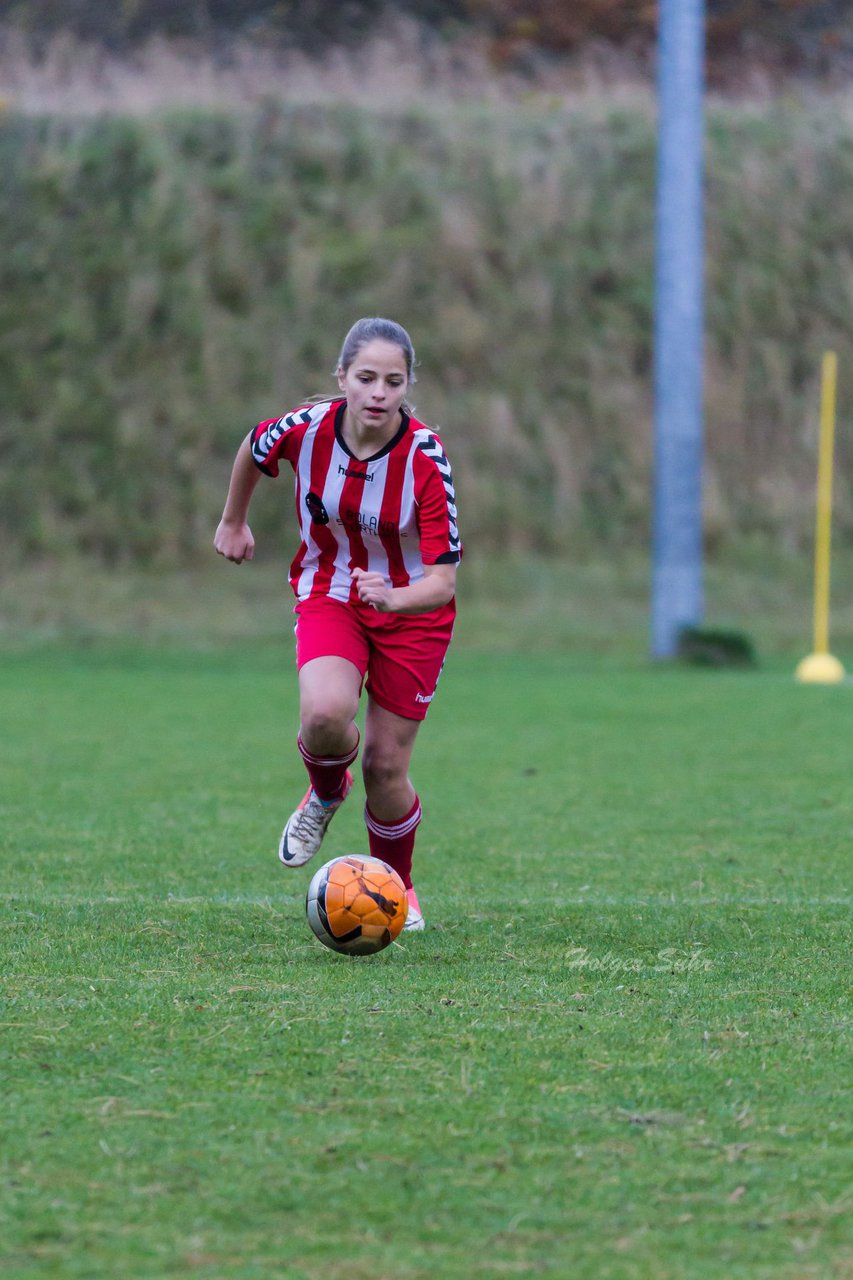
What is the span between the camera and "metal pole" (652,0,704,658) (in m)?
14.3

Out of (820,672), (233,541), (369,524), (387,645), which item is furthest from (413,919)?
(820,672)

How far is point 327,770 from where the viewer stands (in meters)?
4.96

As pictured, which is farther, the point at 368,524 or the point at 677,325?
the point at 677,325

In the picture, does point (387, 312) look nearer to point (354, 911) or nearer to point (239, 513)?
point (239, 513)

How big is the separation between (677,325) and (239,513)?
1002cm

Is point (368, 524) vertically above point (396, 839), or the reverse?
point (368, 524)

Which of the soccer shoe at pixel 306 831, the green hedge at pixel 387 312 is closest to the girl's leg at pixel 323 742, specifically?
the soccer shoe at pixel 306 831

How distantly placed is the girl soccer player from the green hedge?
1325 centimetres

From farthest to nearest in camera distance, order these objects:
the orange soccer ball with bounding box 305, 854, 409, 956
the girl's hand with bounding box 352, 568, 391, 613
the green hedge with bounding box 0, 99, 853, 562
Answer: the green hedge with bounding box 0, 99, 853, 562
the girl's hand with bounding box 352, 568, 391, 613
the orange soccer ball with bounding box 305, 854, 409, 956

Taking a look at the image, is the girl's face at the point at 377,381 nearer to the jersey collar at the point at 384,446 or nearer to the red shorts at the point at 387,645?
the jersey collar at the point at 384,446

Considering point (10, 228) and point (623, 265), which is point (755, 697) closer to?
point (623, 265)

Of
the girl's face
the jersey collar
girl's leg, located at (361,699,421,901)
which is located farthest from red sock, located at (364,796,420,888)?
the girl's face

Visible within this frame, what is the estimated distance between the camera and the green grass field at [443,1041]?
2533 mm

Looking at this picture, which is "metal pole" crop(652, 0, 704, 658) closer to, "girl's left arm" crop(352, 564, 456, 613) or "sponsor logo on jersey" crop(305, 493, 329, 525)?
"sponsor logo on jersey" crop(305, 493, 329, 525)
